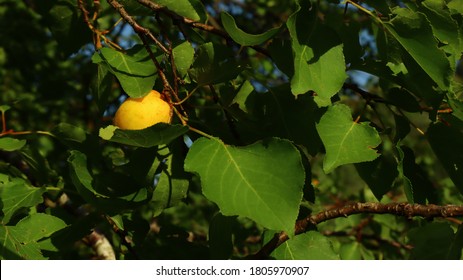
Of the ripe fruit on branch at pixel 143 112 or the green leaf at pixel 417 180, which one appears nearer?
the ripe fruit on branch at pixel 143 112

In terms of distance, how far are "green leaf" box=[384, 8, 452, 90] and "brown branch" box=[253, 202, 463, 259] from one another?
0.24 m

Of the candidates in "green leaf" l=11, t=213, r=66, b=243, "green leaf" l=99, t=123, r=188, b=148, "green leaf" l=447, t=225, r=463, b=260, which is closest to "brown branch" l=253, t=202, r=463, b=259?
"green leaf" l=447, t=225, r=463, b=260

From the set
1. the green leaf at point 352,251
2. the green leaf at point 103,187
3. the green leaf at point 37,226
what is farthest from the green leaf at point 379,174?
the green leaf at point 352,251

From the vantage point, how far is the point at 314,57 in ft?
4.08

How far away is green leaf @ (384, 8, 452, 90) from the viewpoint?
118 centimetres

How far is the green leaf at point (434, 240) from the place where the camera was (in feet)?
4.23

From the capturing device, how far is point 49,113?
12.4 feet

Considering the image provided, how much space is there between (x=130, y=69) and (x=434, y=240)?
75 cm

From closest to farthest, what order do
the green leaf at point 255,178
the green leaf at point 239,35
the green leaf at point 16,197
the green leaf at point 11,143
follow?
the green leaf at point 255,178, the green leaf at point 239,35, the green leaf at point 16,197, the green leaf at point 11,143

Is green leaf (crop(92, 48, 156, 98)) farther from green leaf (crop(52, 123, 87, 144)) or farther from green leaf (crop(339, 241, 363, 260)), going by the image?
green leaf (crop(339, 241, 363, 260))

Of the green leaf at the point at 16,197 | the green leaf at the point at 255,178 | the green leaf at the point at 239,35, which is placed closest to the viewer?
the green leaf at the point at 255,178

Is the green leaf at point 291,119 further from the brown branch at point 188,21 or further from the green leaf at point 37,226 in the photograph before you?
the green leaf at point 37,226

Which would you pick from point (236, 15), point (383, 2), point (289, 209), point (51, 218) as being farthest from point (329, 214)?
point (236, 15)

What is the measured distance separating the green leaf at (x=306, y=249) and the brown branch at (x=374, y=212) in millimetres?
29
